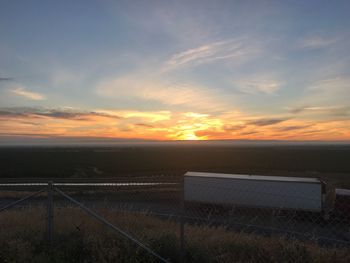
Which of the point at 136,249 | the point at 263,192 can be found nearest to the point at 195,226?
the point at 136,249

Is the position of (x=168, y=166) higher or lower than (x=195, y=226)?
lower

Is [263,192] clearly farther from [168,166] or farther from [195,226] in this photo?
[168,166]

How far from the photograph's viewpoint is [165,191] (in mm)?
30422

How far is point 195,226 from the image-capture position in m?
12.0

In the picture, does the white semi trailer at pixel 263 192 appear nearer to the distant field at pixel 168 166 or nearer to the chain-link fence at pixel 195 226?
the chain-link fence at pixel 195 226

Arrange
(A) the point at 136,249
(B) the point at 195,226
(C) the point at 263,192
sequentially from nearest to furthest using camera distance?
(A) the point at 136,249
(B) the point at 195,226
(C) the point at 263,192

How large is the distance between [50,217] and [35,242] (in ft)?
2.09

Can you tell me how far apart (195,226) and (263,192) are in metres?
10.7

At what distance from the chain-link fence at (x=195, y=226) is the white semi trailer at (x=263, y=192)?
0.18ft

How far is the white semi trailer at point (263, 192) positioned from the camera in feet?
67.2

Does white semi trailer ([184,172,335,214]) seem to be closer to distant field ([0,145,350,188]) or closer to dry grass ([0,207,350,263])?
dry grass ([0,207,350,263])

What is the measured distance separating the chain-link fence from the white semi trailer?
6 centimetres

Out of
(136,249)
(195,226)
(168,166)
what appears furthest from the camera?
(168,166)

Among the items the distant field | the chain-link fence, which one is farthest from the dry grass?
the distant field
